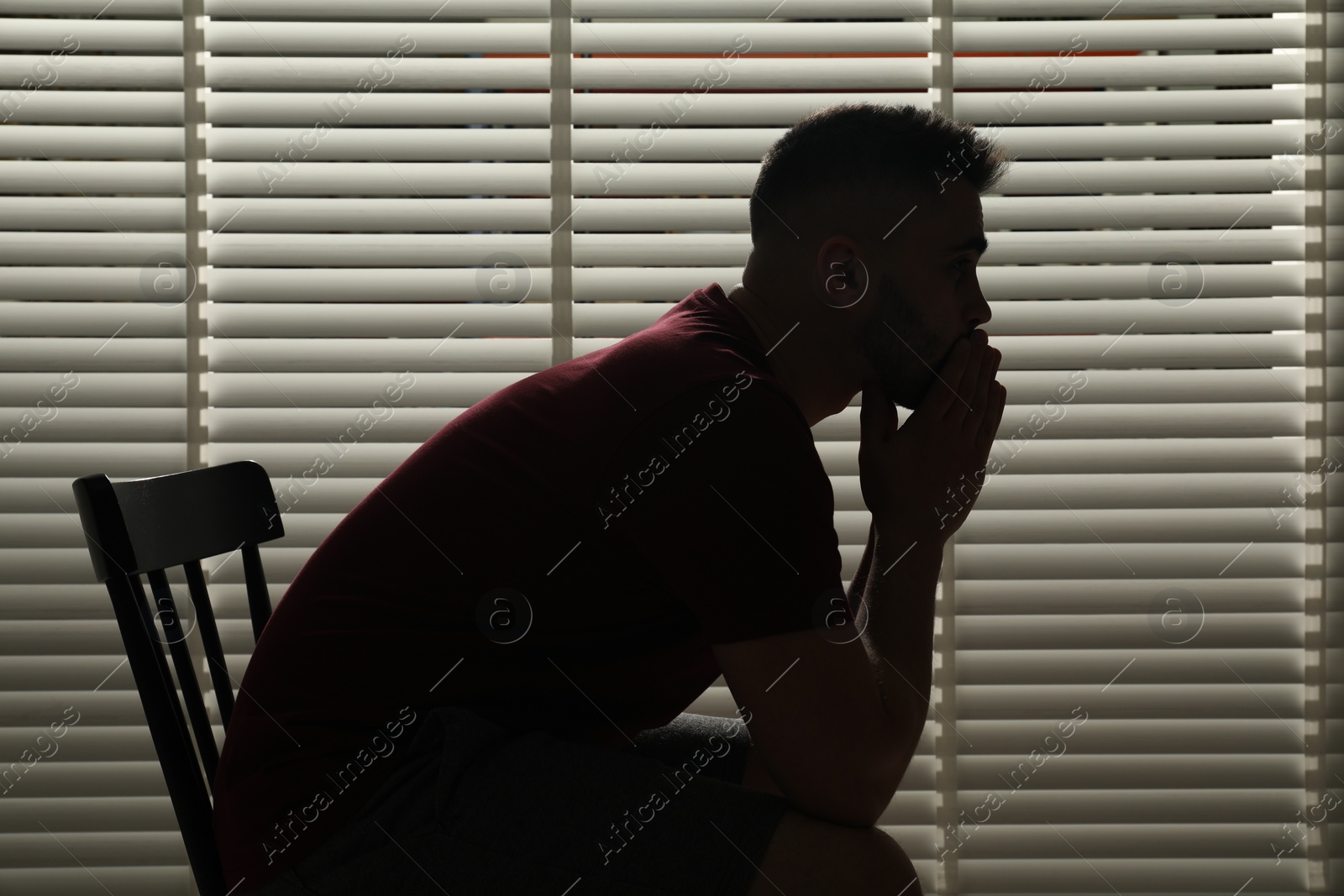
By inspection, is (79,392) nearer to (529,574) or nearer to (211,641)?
(211,641)

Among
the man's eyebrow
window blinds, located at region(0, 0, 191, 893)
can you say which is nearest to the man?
the man's eyebrow

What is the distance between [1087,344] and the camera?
141 cm

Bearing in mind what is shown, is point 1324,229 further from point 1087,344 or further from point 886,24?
point 886,24

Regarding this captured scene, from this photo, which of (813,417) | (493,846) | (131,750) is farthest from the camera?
(131,750)

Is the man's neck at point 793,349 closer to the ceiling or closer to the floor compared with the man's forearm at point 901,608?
closer to the ceiling

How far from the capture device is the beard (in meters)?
0.94

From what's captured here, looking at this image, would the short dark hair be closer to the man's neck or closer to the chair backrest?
the man's neck

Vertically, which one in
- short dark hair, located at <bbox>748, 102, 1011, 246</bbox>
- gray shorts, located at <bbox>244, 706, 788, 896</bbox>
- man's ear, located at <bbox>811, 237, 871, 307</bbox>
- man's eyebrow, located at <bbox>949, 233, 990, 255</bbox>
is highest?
short dark hair, located at <bbox>748, 102, 1011, 246</bbox>

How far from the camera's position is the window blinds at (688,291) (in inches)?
54.9

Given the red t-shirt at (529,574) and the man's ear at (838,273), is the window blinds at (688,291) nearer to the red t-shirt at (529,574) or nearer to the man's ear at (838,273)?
the man's ear at (838,273)

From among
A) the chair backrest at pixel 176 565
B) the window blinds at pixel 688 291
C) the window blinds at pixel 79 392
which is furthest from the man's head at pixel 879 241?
the window blinds at pixel 79 392

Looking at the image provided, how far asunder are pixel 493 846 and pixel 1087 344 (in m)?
1.25

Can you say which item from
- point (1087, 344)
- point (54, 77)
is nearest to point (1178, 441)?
point (1087, 344)

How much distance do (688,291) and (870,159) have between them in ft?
1.66
